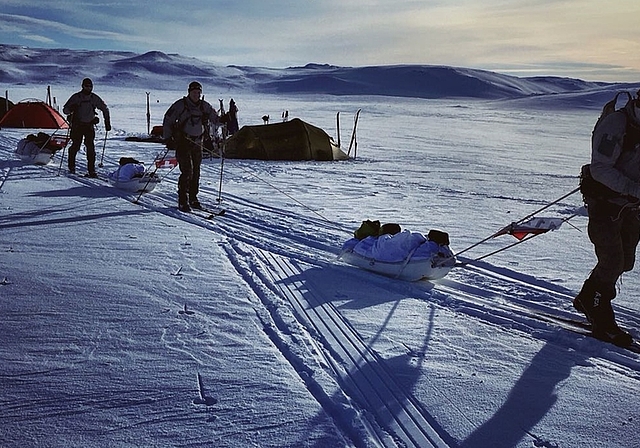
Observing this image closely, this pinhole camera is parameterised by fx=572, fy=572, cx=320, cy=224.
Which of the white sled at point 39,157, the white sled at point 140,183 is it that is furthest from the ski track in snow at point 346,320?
the white sled at point 39,157

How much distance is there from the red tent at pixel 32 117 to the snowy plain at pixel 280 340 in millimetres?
12898

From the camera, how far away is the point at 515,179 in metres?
11.8

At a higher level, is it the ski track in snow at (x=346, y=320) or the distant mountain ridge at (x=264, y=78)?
the distant mountain ridge at (x=264, y=78)

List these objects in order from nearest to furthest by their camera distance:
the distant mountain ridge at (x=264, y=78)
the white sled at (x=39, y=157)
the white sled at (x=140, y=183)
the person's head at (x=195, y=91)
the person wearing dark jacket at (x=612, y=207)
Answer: the person wearing dark jacket at (x=612, y=207) → the person's head at (x=195, y=91) → the white sled at (x=140, y=183) → the white sled at (x=39, y=157) → the distant mountain ridge at (x=264, y=78)

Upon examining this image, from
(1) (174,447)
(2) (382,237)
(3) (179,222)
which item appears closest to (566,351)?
(2) (382,237)

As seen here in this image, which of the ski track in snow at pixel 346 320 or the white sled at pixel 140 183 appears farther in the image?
the white sled at pixel 140 183

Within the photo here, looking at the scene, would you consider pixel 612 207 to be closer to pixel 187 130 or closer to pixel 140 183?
pixel 187 130

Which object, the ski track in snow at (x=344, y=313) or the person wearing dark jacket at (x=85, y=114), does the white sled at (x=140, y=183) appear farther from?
the person wearing dark jacket at (x=85, y=114)

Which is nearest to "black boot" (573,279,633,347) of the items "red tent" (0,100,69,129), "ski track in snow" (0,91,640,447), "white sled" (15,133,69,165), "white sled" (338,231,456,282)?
"ski track in snow" (0,91,640,447)

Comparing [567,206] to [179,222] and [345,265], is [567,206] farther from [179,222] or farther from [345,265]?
[179,222]

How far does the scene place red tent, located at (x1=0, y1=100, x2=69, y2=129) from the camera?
18500mm

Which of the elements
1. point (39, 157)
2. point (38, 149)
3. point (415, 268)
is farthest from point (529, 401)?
point (38, 149)

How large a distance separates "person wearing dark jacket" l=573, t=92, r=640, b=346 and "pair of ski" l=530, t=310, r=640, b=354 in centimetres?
5

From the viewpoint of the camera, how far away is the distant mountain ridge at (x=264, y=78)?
83.8 meters
